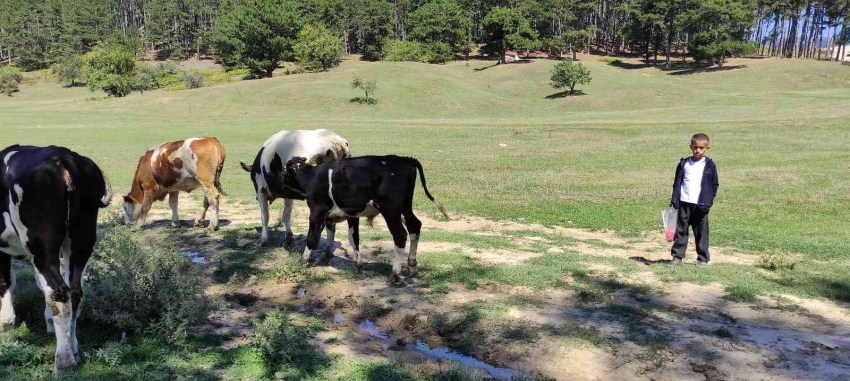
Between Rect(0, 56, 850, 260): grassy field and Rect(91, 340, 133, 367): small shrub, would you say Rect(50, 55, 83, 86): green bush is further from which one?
Rect(91, 340, 133, 367): small shrub

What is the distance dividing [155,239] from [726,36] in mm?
90704

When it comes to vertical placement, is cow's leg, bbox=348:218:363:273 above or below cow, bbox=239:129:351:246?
below

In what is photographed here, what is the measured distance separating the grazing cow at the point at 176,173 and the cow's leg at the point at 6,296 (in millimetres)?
6056

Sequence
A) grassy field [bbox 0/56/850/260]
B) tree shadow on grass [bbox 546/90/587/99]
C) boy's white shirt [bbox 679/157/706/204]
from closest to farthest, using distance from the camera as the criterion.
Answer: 1. boy's white shirt [bbox 679/157/706/204]
2. grassy field [bbox 0/56/850/260]
3. tree shadow on grass [bbox 546/90/587/99]

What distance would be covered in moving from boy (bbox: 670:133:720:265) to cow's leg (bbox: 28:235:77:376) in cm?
924

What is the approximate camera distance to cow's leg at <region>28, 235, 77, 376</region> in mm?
5074

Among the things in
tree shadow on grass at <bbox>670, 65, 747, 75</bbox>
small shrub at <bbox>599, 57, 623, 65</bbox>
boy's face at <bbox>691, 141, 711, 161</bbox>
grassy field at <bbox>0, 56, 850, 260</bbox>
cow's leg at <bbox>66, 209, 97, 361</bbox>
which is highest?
small shrub at <bbox>599, 57, 623, 65</bbox>

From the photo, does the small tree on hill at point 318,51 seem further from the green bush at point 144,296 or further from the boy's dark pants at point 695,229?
the green bush at point 144,296

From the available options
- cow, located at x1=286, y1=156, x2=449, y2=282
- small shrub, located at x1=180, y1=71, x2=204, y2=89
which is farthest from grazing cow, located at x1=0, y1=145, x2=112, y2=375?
small shrub, located at x1=180, y1=71, x2=204, y2=89

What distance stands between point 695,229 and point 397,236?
5.68 meters

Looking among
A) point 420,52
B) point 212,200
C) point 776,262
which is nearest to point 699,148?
point 776,262

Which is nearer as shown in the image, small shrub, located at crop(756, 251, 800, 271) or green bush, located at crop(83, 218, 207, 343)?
green bush, located at crop(83, 218, 207, 343)

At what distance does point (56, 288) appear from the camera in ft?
16.7

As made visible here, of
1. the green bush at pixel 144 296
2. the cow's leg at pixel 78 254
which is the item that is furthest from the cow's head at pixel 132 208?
the cow's leg at pixel 78 254
